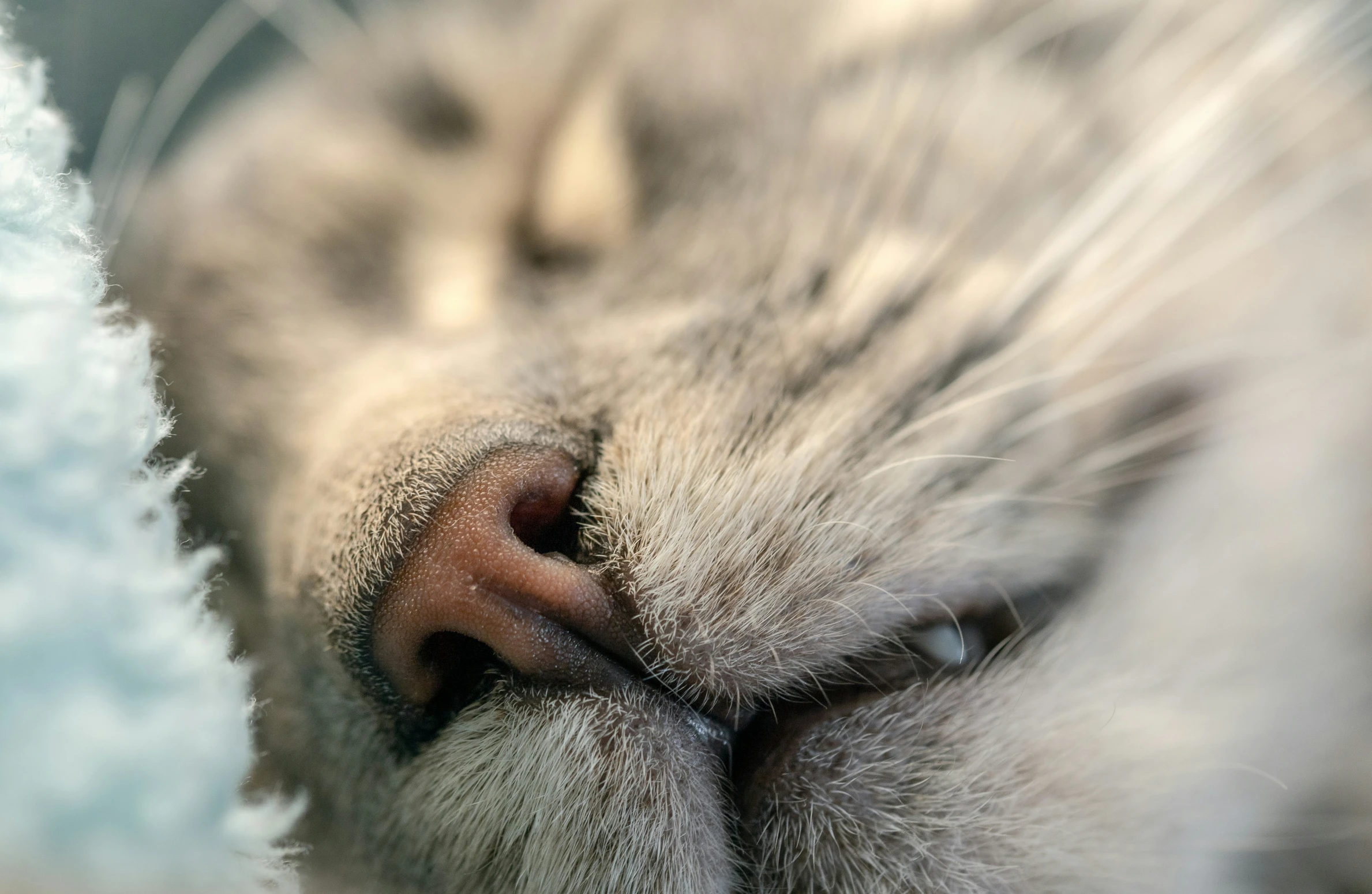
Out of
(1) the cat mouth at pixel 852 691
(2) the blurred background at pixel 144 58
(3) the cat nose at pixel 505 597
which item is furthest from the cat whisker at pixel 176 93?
(1) the cat mouth at pixel 852 691

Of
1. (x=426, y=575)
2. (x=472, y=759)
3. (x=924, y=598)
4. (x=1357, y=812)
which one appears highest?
(x=426, y=575)

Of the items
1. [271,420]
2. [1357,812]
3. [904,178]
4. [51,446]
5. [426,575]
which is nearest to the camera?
[51,446]

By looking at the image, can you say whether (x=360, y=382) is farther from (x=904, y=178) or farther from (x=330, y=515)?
(x=904, y=178)

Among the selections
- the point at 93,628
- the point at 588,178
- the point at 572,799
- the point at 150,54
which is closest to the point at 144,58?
the point at 150,54

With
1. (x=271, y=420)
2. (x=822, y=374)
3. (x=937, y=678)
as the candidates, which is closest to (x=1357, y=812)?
(x=937, y=678)

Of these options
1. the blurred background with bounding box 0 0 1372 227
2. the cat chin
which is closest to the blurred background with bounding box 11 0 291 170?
the blurred background with bounding box 0 0 1372 227

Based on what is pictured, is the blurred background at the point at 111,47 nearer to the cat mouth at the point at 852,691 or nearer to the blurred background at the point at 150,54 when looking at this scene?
the blurred background at the point at 150,54
